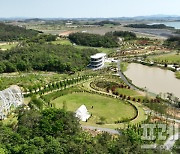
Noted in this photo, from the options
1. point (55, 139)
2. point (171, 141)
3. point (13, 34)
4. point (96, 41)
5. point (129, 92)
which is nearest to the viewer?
point (55, 139)

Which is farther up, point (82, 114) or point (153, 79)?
point (82, 114)

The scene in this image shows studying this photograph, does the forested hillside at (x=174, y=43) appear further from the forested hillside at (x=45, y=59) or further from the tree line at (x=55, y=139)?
the tree line at (x=55, y=139)

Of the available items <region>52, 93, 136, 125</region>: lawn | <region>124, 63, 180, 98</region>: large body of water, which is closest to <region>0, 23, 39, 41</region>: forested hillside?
<region>124, 63, 180, 98</region>: large body of water

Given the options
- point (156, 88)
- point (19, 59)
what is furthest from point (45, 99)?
point (19, 59)

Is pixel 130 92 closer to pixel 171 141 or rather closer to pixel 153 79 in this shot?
pixel 153 79

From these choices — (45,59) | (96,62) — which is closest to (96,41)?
(96,62)
